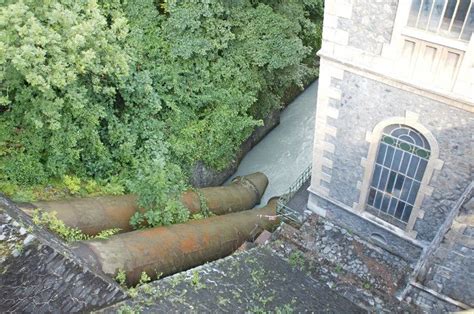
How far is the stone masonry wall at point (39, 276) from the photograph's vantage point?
637cm

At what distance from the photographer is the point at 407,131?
8.62 meters

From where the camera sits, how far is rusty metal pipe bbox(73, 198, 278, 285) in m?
8.20

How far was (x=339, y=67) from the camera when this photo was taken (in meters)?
8.73

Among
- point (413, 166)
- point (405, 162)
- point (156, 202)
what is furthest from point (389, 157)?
point (156, 202)

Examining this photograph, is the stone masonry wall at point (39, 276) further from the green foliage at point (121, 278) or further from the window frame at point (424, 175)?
the window frame at point (424, 175)

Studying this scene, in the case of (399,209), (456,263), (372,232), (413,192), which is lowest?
(372,232)

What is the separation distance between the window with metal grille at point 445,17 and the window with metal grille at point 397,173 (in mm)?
1973

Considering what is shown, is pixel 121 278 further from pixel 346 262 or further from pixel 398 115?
pixel 398 115

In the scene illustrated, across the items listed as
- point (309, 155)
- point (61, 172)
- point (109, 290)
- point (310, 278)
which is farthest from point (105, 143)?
point (309, 155)

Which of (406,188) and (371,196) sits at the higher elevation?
(406,188)

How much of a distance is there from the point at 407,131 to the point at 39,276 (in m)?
6.93

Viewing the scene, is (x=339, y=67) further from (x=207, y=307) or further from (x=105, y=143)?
(x=105, y=143)

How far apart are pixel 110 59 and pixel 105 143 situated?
263 centimetres

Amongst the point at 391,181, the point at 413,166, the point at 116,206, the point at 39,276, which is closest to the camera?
the point at 39,276
